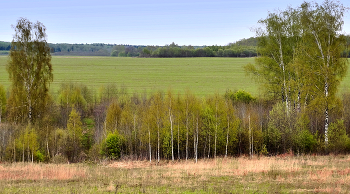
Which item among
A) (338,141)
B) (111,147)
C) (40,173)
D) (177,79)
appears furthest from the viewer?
(177,79)

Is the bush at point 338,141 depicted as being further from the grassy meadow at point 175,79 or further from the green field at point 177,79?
the grassy meadow at point 175,79

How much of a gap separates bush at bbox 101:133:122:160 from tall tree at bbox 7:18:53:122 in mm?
10628

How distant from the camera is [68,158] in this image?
3878cm

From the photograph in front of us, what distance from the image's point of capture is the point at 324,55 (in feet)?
108

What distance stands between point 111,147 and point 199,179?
18223 millimetres

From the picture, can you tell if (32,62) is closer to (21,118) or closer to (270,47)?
(21,118)

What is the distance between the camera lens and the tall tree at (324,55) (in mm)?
32094

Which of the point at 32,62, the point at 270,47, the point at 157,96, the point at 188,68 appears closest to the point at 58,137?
the point at 32,62

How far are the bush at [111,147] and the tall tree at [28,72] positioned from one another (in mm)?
10628

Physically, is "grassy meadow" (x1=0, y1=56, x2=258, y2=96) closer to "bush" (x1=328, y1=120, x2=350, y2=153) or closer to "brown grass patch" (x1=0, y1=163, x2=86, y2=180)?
"bush" (x1=328, y1=120, x2=350, y2=153)

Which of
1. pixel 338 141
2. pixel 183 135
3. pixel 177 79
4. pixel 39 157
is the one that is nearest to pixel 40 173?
pixel 39 157

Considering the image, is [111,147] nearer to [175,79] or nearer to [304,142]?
[304,142]

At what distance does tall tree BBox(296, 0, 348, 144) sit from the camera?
32.1 meters

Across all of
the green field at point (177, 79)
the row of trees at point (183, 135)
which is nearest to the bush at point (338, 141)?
the row of trees at point (183, 135)
